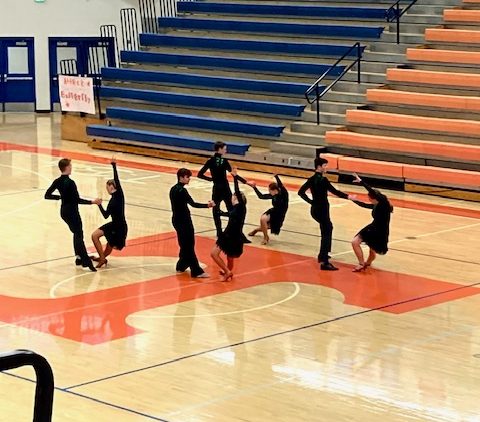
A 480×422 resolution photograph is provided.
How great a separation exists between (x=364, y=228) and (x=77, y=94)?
1364cm

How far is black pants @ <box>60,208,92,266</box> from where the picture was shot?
11883mm

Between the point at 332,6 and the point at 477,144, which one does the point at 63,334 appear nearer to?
the point at 477,144

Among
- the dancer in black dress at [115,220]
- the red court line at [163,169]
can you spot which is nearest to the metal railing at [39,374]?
the dancer in black dress at [115,220]

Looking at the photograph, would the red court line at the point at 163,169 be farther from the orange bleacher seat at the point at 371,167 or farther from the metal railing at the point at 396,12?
the metal railing at the point at 396,12

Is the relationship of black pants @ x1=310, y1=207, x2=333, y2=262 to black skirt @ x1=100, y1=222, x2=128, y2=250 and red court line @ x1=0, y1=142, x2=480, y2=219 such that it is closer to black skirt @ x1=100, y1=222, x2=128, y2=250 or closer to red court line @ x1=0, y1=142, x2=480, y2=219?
black skirt @ x1=100, y1=222, x2=128, y2=250

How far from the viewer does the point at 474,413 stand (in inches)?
289

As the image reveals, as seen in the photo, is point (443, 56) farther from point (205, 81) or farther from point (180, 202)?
point (180, 202)

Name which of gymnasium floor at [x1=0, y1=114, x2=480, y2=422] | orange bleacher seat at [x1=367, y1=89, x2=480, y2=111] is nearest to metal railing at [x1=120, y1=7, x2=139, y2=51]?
orange bleacher seat at [x1=367, y1=89, x2=480, y2=111]

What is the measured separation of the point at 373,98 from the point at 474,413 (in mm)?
13630

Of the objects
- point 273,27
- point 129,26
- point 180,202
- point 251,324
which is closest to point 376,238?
point 180,202

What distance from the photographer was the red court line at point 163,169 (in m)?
16.3

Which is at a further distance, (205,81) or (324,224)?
(205,81)

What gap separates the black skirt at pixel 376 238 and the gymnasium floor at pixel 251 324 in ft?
1.22

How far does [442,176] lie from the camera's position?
58.1 ft
